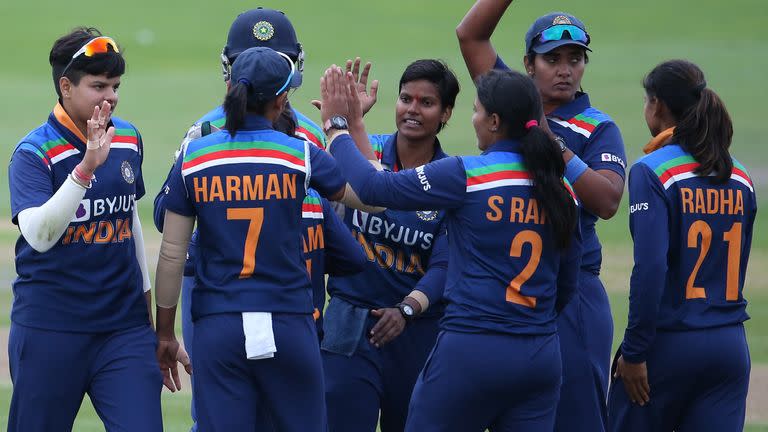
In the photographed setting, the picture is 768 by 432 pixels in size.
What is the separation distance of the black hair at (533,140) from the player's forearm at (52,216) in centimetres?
138

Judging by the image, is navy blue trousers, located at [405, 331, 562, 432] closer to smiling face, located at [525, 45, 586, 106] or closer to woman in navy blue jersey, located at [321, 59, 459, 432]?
woman in navy blue jersey, located at [321, 59, 459, 432]

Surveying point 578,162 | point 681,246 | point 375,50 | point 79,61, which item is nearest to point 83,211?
point 79,61

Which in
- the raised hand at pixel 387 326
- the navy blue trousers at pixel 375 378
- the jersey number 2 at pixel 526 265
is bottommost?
the navy blue trousers at pixel 375 378

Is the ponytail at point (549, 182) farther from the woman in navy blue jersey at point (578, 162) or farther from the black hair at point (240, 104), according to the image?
the black hair at point (240, 104)

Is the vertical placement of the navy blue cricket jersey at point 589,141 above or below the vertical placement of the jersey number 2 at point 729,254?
above

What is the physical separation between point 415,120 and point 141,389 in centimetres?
151

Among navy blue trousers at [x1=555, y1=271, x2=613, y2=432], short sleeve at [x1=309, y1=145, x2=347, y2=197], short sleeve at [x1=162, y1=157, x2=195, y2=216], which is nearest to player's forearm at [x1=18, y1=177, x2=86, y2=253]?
short sleeve at [x1=162, y1=157, x2=195, y2=216]

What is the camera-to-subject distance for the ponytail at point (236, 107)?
13.5 ft

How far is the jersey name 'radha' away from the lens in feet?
→ 13.5

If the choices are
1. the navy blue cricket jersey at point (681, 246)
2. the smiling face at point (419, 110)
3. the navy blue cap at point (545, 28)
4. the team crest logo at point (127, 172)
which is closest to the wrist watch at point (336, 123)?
the smiling face at point (419, 110)

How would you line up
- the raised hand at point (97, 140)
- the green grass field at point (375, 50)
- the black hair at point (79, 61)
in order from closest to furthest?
the raised hand at point (97, 140), the black hair at point (79, 61), the green grass field at point (375, 50)

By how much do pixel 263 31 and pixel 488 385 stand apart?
177cm

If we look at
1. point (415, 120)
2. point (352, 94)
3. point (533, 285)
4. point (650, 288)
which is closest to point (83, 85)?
point (352, 94)

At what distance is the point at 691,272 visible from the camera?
4625 mm
